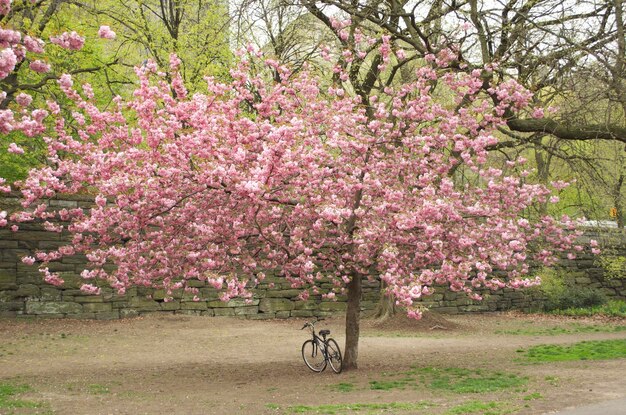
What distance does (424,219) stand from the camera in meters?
10.4

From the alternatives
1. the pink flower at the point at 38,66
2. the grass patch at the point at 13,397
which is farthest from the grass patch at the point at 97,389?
the pink flower at the point at 38,66

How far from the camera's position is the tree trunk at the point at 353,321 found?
39.8 ft

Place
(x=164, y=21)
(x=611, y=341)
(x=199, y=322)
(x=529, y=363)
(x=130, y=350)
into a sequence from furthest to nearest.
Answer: (x=164, y=21), (x=199, y=322), (x=611, y=341), (x=130, y=350), (x=529, y=363)

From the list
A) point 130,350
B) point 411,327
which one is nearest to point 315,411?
point 130,350

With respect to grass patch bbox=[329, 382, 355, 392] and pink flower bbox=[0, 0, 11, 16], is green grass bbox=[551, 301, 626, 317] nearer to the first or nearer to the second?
grass patch bbox=[329, 382, 355, 392]

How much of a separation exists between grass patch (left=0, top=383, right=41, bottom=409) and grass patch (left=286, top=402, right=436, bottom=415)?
Answer: 3.49m

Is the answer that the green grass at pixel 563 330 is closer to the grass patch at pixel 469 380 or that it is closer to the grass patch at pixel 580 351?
the grass patch at pixel 580 351

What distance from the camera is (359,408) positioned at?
877 cm

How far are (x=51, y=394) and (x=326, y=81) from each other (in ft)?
37.7

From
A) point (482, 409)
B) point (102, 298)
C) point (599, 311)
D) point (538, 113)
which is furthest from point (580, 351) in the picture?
point (102, 298)

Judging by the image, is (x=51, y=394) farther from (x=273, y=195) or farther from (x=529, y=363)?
(x=529, y=363)

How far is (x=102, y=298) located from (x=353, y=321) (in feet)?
28.4

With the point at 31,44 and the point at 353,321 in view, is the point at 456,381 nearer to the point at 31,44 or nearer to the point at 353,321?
the point at 353,321

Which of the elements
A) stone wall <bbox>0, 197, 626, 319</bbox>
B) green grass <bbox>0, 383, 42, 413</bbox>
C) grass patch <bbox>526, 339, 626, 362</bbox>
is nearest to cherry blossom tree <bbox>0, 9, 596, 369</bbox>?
green grass <bbox>0, 383, 42, 413</bbox>
